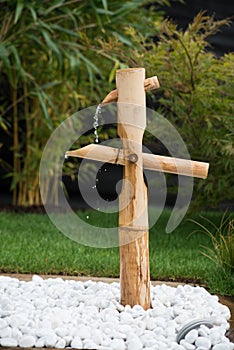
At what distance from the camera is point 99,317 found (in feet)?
9.41

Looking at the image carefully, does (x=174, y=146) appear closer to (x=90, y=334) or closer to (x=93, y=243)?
(x=93, y=243)

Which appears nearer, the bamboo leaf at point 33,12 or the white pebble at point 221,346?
the white pebble at point 221,346

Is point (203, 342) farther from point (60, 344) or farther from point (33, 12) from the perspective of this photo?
point (33, 12)

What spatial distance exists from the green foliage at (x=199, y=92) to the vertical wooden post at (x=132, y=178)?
5.96 feet

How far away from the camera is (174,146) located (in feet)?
16.3

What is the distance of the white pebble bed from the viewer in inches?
102

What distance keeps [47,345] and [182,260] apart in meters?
1.61

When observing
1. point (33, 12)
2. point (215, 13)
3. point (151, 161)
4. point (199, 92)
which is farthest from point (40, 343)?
point (215, 13)

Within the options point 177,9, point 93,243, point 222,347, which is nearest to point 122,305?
point 222,347

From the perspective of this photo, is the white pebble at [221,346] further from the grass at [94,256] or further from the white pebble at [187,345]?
the grass at [94,256]

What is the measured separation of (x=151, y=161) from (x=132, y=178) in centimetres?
11

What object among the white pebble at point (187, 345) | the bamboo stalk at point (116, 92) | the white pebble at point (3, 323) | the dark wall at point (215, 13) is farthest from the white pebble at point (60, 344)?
the dark wall at point (215, 13)

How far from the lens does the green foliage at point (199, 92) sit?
15.6 feet

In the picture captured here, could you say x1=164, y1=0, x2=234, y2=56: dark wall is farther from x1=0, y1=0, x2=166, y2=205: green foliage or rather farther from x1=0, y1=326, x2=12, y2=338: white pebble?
x1=0, y1=326, x2=12, y2=338: white pebble
